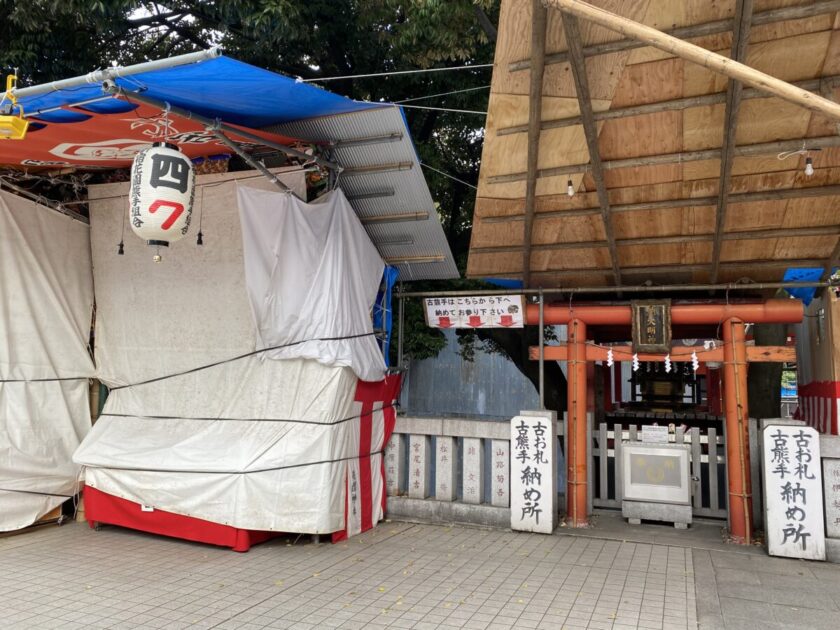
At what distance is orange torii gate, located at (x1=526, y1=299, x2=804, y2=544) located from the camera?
700 cm

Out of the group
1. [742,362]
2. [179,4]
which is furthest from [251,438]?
[179,4]

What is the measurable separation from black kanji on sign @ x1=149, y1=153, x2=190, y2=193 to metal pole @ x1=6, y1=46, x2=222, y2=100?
0.81m

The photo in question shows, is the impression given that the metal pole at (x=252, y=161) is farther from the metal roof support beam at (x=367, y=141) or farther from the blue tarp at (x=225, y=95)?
the metal roof support beam at (x=367, y=141)

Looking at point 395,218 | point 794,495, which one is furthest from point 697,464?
point 395,218

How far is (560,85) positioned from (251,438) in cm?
482

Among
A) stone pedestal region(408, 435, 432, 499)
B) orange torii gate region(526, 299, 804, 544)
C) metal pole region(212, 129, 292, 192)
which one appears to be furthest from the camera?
stone pedestal region(408, 435, 432, 499)

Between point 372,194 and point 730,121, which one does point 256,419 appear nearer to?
point 372,194

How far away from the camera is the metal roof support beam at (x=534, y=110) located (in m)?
4.85

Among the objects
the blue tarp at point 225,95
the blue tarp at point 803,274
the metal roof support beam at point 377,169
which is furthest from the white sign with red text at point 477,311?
the blue tarp at point 803,274

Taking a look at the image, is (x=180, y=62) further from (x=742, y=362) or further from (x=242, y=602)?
(x=742, y=362)

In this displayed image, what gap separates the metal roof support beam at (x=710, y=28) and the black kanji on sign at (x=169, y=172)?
3.10 m

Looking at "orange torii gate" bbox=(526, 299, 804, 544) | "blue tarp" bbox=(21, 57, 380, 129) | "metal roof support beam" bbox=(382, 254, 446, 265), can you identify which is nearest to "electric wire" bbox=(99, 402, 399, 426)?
"metal roof support beam" bbox=(382, 254, 446, 265)

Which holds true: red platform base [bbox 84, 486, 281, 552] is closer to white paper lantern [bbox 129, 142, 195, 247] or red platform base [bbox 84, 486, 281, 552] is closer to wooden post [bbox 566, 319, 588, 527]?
white paper lantern [bbox 129, 142, 195, 247]

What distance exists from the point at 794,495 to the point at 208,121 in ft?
22.5
